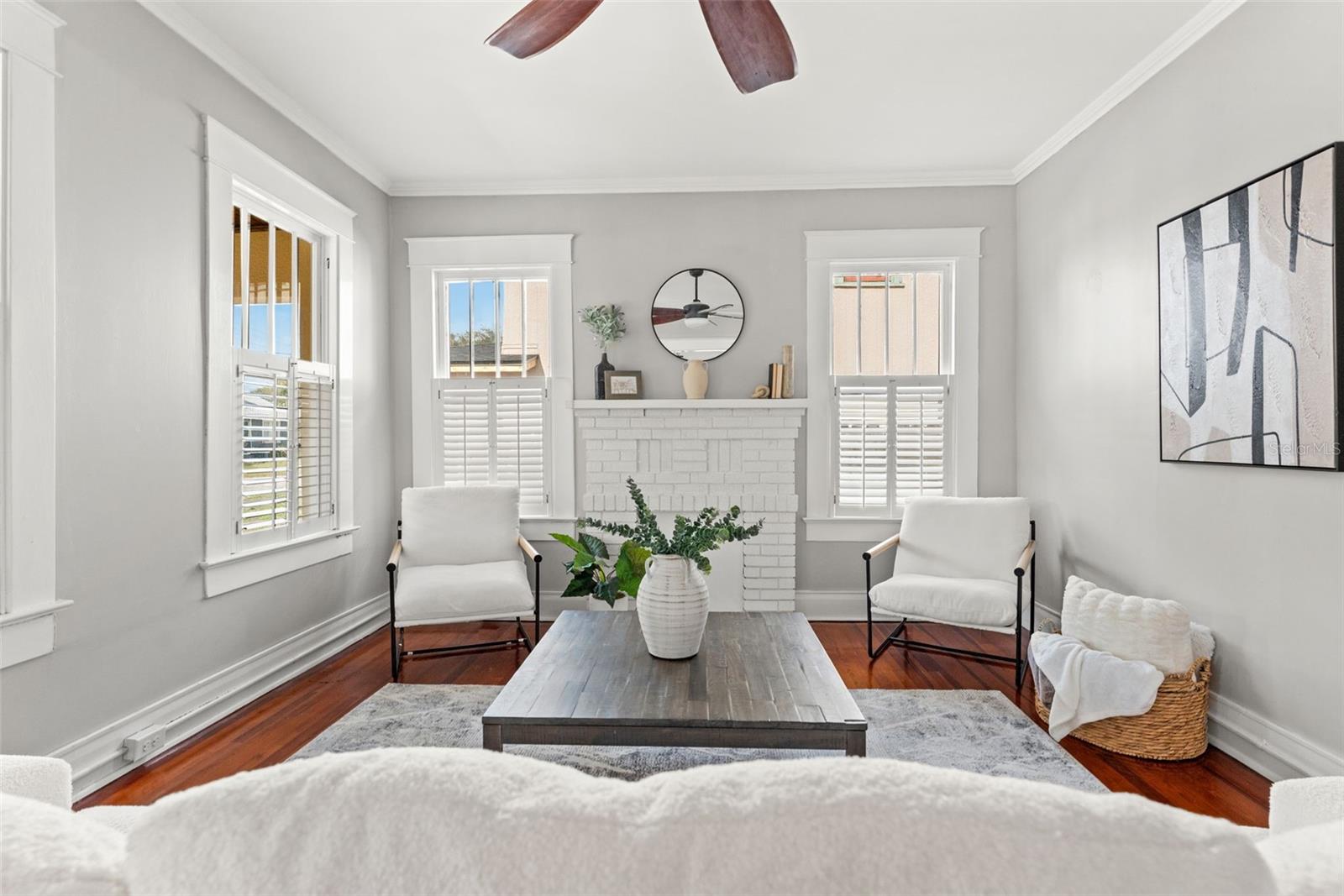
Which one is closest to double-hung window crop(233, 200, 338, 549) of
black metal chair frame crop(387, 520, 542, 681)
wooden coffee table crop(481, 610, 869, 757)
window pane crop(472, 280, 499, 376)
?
black metal chair frame crop(387, 520, 542, 681)

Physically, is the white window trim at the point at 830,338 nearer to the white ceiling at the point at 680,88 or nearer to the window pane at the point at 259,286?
the white ceiling at the point at 680,88

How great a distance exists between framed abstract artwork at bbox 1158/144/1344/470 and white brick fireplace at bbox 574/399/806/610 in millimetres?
1964

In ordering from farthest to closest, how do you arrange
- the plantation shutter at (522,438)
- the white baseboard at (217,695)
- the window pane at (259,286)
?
the plantation shutter at (522,438) → the window pane at (259,286) → the white baseboard at (217,695)

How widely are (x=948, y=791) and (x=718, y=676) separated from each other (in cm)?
187

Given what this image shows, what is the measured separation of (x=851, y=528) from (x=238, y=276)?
3.51m

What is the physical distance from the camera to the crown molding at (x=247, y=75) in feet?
8.63

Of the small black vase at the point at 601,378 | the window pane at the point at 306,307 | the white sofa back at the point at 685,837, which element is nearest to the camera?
the white sofa back at the point at 685,837

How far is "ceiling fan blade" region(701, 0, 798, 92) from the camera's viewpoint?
198 cm

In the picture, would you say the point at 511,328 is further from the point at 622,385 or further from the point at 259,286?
the point at 259,286

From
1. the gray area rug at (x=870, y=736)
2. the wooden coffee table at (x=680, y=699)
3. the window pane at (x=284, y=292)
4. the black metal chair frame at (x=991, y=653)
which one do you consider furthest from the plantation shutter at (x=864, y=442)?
the window pane at (x=284, y=292)

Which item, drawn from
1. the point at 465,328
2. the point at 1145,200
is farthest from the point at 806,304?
the point at 465,328

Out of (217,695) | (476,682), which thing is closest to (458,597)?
(476,682)

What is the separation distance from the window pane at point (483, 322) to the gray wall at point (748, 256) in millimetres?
348

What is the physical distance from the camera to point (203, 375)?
9.29ft
